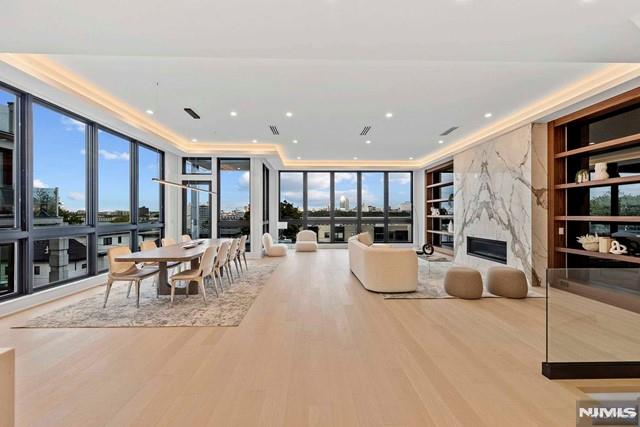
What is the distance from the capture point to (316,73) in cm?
418

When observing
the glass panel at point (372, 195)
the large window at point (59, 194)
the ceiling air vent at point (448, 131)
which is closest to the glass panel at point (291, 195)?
the glass panel at point (372, 195)

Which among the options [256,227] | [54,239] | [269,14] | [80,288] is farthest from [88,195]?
[269,14]

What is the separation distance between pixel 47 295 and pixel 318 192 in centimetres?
892

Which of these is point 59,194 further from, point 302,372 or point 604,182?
point 604,182

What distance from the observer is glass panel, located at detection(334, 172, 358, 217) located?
12492mm

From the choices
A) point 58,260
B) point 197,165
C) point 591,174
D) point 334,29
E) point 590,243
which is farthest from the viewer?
point 197,165

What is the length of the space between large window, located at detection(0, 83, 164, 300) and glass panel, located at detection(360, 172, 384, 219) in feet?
25.1

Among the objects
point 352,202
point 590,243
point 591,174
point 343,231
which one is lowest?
point 343,231

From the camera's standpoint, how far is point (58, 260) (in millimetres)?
5355

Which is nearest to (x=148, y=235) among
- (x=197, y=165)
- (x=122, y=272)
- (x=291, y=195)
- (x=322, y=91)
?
(x=197, y=165)

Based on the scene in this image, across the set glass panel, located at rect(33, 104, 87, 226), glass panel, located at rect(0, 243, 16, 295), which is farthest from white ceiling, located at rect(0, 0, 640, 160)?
glass panel, located at rect(0, 243, 16, 295)

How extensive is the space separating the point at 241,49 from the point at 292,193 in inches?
372

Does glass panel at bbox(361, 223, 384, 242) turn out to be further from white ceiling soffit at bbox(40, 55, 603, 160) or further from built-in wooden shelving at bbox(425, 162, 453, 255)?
white ceiling soffit at bbox(40, 55, 603, 160)

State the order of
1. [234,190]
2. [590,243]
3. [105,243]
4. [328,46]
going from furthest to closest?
[234,190] → [105,243] → [590,243] → [328,46]
